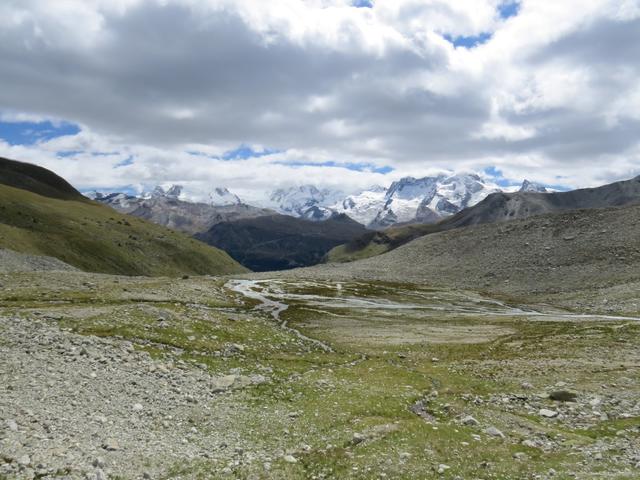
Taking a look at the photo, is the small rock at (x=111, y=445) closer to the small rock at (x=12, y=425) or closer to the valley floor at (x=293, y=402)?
the valley floor at (x=293, y=402)

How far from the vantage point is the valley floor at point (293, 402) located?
1878 centimetres

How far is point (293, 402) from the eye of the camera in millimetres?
27469

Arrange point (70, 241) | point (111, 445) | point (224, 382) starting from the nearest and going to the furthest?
point (111, 445), point (224, 382), point (70, 241)

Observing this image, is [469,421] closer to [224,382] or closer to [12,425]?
[224,382]

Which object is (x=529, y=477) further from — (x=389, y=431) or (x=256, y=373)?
(x=256, y=373)

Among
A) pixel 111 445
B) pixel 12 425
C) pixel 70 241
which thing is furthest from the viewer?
pixel 70 241

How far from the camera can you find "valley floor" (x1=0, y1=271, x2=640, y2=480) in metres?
18.8

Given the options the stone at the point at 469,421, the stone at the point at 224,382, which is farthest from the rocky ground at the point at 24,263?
the stone at the point at 469,421

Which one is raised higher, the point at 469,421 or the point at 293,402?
the point at 469,421

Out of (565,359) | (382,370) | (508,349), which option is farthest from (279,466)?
(508,349)

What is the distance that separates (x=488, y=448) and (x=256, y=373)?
17079 millimetres

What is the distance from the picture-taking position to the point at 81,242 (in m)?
165

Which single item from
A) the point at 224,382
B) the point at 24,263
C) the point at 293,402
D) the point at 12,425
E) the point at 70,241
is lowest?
the point at 293,402

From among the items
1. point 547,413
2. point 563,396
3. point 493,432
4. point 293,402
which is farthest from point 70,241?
point 493,432
